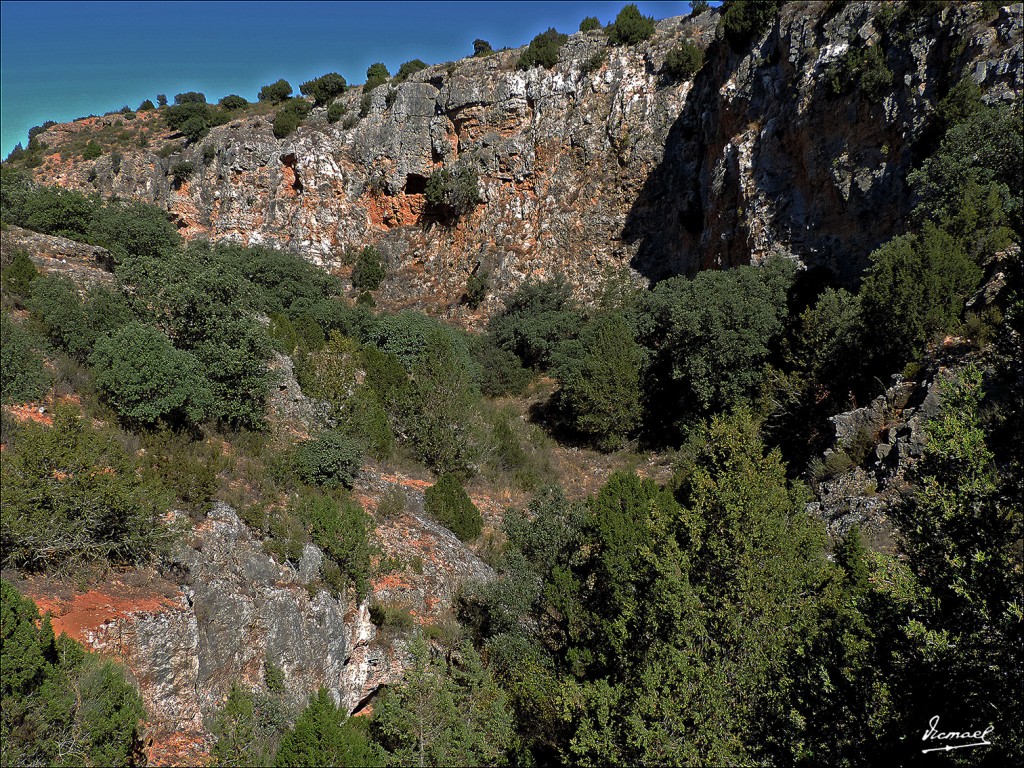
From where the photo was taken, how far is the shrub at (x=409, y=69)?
1649 inches

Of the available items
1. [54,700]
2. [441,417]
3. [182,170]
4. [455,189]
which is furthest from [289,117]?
[54,700]

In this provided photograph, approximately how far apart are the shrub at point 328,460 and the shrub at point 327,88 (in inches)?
1475

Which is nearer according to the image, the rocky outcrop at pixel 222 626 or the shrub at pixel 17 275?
the rocky outcrop at pixel 222 626

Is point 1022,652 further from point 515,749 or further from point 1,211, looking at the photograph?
point 1,211

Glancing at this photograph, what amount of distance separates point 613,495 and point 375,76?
4178 centimetres

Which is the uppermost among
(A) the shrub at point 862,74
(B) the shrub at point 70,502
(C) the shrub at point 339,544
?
(A) the shrub at point 862,74

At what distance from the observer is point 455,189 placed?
121 feet

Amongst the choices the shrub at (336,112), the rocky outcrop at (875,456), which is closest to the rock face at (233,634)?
the rocky outcrop at (875,456)

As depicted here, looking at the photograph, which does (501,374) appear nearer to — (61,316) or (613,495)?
(613,495)

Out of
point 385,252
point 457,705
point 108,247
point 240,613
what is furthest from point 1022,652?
point 385,252

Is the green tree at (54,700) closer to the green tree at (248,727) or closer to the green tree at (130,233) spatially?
the green tree at (248,727)

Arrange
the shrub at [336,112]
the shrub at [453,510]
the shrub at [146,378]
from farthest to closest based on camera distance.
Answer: the shrub at [336,112], the shrub at [453,510], the shrub at [146,378]

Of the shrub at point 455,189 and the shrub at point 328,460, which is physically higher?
the shrub at point 455,189

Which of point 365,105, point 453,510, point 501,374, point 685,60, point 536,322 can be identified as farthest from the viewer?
point 365,105
